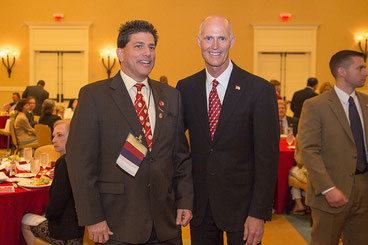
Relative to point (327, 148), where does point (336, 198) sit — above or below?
below

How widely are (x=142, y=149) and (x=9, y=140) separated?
8.41 metres

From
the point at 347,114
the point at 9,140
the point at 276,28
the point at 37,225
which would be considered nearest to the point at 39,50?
the point at 9,140

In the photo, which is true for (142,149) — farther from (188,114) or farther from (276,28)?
(276,28)

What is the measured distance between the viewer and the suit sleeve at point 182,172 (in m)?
2.06

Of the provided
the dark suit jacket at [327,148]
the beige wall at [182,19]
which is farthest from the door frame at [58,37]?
the dark suit jacket at [327,148]

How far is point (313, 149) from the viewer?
2717mm

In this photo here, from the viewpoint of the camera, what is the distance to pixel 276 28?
39.7ft

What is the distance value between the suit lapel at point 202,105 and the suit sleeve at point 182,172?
105 mm

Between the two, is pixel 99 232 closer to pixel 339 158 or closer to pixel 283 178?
pixel 339 158

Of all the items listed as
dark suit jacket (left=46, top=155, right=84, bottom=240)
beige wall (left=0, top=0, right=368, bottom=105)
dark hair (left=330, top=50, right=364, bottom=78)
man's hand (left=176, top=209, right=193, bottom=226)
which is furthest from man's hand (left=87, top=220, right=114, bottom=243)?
beige wall (left=0, top=0, right=368, bottom=105)

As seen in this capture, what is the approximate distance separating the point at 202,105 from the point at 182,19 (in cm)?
1067

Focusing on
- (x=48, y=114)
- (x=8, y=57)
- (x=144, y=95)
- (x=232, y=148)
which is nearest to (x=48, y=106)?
(x=48, y=114)

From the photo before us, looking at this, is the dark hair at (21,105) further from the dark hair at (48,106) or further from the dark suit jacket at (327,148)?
the dark suit jacket at (327,148)

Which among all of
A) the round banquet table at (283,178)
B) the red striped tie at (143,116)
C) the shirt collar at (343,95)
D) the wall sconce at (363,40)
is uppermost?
the wall sconce at (363,40)
